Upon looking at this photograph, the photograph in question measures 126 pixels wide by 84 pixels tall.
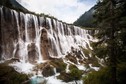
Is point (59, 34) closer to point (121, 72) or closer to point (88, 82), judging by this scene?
point (88, 82)

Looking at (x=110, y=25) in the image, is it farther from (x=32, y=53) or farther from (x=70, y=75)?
(x=32, y=53)

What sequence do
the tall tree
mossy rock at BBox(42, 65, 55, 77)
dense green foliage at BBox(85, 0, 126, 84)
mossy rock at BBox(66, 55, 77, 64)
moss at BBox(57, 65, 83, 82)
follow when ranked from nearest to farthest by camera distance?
dense green foliage at BBox(85, 0, 126, 84)
the tall tree
moss at BBox(57, 65, 83, 82)
mossy rock at BBox(42, 65, 55, 77)
mossy rock at BBox(66, 55, 77, 64)

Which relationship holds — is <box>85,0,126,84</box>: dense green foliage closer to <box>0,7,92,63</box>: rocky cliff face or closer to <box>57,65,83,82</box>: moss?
<box>57,65,83,82</box>: moss

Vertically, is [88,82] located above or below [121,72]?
below

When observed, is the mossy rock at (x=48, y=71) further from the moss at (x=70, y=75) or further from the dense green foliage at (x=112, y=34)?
the dense green foliage at (x=112, y=34)

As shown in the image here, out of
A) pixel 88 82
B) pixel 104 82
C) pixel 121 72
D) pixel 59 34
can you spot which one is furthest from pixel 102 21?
pixel 59 34

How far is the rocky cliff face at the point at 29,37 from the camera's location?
1515 inches

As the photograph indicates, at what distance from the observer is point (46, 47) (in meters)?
44.0

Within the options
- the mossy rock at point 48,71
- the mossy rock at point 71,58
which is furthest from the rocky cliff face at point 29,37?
the mossy rock at point 48,71

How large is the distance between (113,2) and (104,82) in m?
7.27

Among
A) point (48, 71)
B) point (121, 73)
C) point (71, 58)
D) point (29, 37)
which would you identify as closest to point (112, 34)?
point (121, 73)

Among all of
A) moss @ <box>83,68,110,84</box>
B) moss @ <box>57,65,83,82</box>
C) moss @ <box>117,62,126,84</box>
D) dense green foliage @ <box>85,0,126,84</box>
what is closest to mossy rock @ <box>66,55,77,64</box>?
moss @ <box>57,65,83,82</box>

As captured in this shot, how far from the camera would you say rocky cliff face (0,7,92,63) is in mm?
38469

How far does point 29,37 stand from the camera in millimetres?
42781
